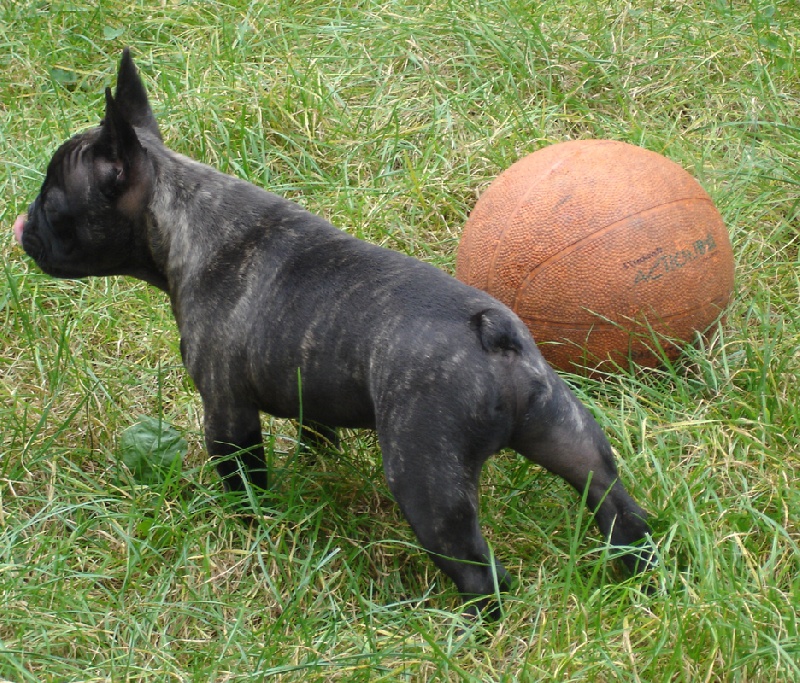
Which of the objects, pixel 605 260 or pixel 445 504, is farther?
pixel 605 260

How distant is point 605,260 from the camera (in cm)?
477

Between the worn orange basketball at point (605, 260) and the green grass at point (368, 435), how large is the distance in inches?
8.5

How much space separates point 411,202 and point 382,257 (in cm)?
229

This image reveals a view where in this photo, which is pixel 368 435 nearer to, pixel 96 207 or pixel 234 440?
pixel 234 440

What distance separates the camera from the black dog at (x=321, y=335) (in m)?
3.73

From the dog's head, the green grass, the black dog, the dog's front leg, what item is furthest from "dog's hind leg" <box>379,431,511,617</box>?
the dog's head

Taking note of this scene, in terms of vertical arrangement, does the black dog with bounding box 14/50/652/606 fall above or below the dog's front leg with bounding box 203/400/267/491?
above

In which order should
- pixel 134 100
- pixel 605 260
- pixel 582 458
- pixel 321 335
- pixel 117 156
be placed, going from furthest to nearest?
pixel 134 100
pixel 605 260
pixel 117 156
pixel 321 335
pixel 582 458

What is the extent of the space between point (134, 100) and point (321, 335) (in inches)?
67.7

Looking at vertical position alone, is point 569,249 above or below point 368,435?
above

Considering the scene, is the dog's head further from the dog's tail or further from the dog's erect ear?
the dog's tail

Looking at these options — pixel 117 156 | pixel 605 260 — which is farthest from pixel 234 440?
pixel 605 260

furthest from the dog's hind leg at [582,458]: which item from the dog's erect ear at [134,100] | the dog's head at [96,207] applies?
the dog's erect ear at [134,100]

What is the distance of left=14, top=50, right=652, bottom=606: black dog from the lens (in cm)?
373
